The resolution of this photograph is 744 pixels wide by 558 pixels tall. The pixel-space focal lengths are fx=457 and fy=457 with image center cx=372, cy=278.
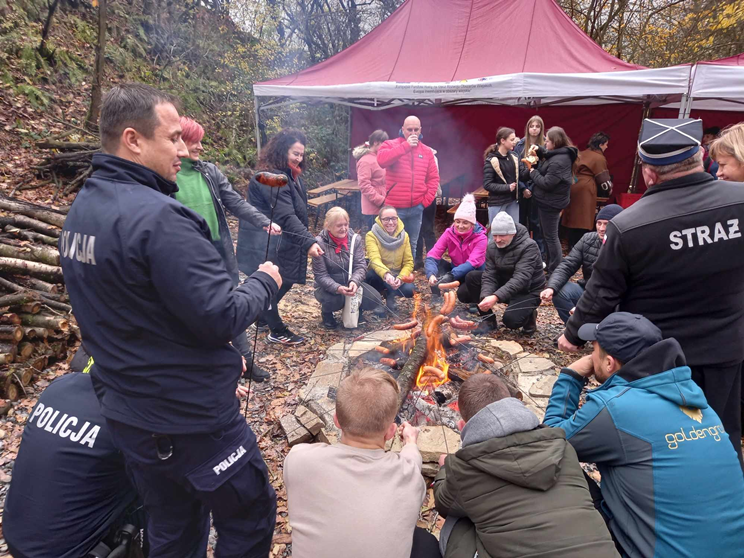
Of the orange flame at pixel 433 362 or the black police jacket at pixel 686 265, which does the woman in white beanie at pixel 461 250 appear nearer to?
the orange flame at pixel 433 362

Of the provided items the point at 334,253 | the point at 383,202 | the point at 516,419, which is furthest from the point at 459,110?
the point at 516,419

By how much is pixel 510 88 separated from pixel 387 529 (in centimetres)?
661

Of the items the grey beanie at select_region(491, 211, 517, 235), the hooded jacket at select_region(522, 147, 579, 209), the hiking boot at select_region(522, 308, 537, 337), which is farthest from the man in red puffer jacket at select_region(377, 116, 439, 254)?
the hiking boot at select_region(522, 308, 537, 337)

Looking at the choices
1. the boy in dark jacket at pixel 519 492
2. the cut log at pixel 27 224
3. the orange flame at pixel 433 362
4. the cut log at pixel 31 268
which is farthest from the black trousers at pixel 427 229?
the boy in dark jacket at pixel 519 492

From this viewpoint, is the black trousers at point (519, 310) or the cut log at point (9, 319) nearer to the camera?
the cut log at point (9, 319)

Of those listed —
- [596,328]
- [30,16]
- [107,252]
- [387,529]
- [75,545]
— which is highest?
[30,16]

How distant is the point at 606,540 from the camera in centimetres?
156

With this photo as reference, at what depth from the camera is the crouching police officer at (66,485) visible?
1812 mm

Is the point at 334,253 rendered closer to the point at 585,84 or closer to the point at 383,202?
the point at 383,202

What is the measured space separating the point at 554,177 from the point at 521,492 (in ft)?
17.4

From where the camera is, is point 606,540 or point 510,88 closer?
point 606,540

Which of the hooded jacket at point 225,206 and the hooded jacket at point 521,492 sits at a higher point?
the hooded jacket at point 225,206

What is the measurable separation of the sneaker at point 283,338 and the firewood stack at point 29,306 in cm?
175

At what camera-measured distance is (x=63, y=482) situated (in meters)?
1.83
